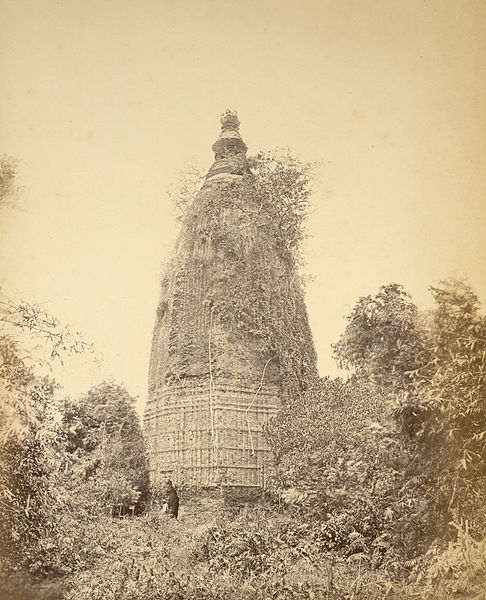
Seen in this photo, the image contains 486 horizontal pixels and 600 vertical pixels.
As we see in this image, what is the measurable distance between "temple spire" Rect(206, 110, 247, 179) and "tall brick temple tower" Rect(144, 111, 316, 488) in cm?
3

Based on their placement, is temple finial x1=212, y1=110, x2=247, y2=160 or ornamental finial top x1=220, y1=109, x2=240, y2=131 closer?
ornamental finial top x1=220, y1=109, x2=240, y2=131

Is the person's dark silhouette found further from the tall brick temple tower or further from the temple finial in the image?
the temple finial

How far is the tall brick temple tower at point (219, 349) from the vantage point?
915 cm

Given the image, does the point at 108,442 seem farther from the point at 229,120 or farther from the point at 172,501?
the point at 229,120

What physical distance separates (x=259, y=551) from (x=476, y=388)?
2.88 m

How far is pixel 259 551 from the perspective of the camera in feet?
24.6

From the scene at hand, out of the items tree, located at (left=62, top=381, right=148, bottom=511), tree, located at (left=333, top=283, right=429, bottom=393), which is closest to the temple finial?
tree, located at (left=333, top=283, right=429, bottom=393)

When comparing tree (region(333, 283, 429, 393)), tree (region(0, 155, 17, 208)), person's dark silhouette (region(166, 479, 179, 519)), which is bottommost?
person's dark silhouette (region(166, 479, 179, 519))

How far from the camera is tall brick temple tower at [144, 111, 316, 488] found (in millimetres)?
9148

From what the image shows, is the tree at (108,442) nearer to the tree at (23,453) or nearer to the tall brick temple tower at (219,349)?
the tall brick temple tower at (219,349)

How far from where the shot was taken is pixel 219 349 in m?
9.68

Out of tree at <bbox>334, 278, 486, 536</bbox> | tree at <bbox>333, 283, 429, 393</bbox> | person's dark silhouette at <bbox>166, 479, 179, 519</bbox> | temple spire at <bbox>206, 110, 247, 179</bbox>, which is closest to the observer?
tree at <bbox>334, 278, 486, 536</bbox>

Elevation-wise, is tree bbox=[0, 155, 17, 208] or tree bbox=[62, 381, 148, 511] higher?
tree bbox=[0, 155, 17, 208]

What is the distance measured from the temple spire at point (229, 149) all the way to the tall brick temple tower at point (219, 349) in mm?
28
